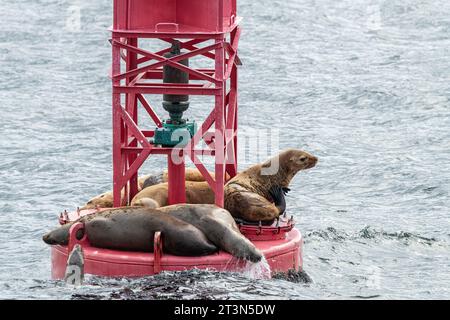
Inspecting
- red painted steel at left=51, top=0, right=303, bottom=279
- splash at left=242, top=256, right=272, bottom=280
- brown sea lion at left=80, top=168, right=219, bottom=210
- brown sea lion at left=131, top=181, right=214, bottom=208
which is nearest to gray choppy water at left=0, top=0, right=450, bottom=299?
splash at left=242, top=256, right=272, bottom=280

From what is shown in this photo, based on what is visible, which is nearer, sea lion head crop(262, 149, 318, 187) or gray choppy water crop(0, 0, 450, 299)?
sea lion head crop(262, 149, 318, 187)

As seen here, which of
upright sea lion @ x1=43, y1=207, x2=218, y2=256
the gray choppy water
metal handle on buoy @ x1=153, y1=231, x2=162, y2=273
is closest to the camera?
metal handle on buoy @ x1=153, y1=231, x2=162, y2=273

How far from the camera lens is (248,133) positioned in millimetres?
43344

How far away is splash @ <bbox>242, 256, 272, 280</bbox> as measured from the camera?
78.5 ft

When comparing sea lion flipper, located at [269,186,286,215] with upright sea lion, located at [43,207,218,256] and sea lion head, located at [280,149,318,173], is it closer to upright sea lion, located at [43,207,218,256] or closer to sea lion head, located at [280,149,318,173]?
sea lion head, located at [280,149,318,173]

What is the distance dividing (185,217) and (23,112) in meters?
22.8

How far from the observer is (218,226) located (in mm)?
24094

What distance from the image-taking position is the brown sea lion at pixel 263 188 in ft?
83.8

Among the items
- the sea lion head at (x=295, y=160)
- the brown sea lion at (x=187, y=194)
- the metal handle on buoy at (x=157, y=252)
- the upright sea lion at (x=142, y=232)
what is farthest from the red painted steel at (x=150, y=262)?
the sea lion head at (x=295, y=160)

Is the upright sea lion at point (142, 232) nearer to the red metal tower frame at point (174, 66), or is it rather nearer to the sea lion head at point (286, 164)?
the red metal tower frame at point (174, 66)

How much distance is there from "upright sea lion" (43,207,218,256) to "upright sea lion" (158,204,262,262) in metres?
0.16

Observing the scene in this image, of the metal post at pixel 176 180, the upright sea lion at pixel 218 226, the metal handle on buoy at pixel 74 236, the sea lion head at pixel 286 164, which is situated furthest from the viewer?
the sea lion head at pixel 286 164

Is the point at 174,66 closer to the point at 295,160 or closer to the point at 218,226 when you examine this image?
the point at 218,226
